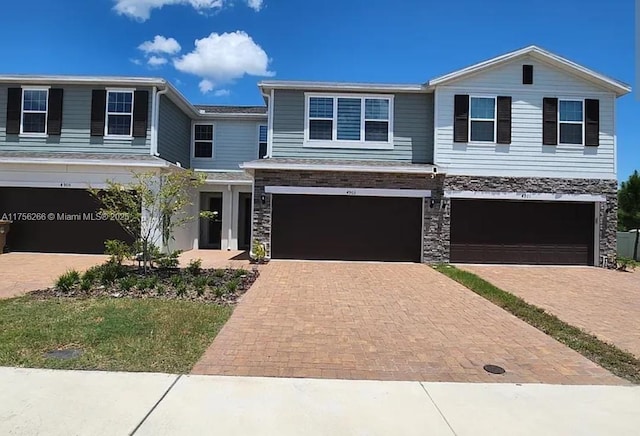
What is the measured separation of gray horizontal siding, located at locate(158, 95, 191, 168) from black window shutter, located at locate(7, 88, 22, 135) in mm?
4782

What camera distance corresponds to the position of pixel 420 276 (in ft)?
39.0

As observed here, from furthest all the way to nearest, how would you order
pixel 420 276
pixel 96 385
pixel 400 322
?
pixel 420 276 < pixel 400 322 < pixel 96 385

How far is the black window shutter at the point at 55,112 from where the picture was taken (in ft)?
49.6

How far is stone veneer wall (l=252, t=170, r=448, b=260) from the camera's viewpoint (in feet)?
46.8

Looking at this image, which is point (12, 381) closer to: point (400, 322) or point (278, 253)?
point (400, 322)

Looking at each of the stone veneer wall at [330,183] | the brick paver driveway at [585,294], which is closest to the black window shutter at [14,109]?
the stone veneer wall at [330,183]

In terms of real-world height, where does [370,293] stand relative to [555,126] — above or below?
below

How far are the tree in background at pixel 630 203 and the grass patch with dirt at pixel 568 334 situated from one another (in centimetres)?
1222

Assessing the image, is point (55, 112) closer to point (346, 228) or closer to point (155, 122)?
point (155, 122)

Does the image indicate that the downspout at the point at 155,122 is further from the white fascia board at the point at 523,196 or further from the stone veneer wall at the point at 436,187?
the white fascia board at the point at 523,196

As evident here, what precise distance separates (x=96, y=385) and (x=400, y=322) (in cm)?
446

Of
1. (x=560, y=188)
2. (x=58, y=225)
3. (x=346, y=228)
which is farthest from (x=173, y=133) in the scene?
(x=560, y=188)

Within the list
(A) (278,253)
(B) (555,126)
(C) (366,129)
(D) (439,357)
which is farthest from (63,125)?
(B) (555,126)

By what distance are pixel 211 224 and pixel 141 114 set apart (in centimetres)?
596
